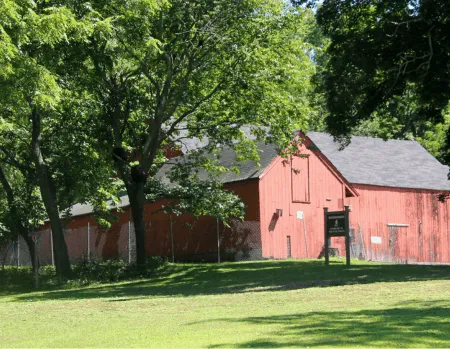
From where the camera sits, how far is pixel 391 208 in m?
47.1

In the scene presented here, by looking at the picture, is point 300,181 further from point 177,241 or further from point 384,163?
point 384,163

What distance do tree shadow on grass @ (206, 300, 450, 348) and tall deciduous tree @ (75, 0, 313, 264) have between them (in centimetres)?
1526

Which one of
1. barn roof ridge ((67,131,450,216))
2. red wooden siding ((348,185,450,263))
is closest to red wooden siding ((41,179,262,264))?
barn roof ridge ((67,131,450,216))

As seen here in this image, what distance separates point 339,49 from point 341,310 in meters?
14.9

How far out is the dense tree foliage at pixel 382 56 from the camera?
24.9 metres

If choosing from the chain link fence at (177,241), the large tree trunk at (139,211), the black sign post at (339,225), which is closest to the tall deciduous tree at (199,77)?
the large tree trunk at (139,211)

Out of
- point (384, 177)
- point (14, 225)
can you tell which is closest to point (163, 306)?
point (14, 225)

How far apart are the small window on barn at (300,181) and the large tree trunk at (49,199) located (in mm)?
14218

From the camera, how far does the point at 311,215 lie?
42531 mm

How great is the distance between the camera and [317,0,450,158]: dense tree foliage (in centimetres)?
2491

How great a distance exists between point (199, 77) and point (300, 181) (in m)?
12.1

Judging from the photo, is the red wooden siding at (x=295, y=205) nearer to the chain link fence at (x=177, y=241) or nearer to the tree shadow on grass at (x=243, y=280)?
the chain link fence at (x=177, y=241)

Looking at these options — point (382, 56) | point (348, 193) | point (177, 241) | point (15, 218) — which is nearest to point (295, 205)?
point (348, 193)

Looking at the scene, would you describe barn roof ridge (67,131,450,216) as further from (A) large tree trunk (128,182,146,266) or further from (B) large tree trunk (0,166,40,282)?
(A) large tree trunk (128,182,146,266)
